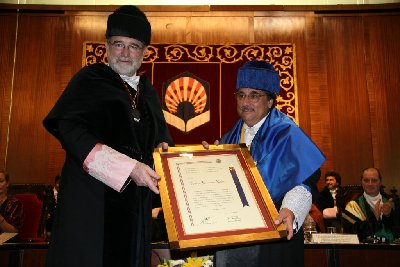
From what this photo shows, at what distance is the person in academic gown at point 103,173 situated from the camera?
1702mm

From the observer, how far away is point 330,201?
5832 millimetres

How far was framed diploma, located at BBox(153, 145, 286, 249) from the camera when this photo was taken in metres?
1.73

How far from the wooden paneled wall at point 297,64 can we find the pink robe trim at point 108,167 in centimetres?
557

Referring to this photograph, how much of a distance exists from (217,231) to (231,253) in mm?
420

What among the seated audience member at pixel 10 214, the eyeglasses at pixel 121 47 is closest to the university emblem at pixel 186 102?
the seated audience member at pixel 10 214

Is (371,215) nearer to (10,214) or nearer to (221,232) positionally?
(221,232)

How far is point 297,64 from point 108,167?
6.11m

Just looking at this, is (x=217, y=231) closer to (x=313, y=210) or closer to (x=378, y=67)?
(x=313, y=210)

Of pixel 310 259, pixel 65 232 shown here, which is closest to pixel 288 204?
pixel 65 232

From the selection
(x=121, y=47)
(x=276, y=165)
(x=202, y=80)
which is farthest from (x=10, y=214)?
(x=202, y=80)

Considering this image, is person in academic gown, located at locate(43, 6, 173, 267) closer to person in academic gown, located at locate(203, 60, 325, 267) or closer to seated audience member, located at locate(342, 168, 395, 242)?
person in academic gown, located at locate(203, 60, 325, 267)

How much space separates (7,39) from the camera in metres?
7.35

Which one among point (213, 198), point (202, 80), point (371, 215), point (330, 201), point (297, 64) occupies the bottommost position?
point (371, 215)

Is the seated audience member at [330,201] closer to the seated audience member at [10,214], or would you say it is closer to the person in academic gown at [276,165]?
the person in academic gown at [276,165]
